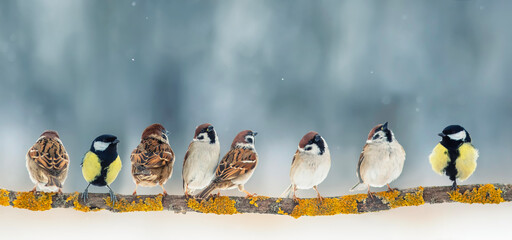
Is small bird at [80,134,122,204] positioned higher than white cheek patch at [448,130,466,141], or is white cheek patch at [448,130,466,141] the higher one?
white cheek patch at [448,130,466,141]

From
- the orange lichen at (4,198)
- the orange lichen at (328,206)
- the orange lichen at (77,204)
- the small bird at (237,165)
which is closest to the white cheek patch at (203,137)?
the small bird at (237,165)

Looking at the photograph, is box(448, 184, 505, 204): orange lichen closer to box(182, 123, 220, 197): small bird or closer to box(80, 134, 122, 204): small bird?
box(182, 123, 220, 197): small bird

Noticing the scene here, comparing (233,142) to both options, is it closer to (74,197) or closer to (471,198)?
(74,197)

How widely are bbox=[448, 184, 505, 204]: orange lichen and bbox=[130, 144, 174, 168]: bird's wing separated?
2.16 m

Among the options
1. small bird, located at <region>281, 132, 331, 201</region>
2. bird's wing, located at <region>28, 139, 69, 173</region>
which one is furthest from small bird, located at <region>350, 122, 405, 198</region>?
bird's wing, located at <region>28, 139, 69, 173</region>

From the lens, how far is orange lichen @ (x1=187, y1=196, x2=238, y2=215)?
3.68m

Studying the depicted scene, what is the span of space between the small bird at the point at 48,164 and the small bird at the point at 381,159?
2361 mm

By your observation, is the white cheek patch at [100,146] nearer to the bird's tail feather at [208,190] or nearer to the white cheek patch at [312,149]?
the bird's tail feather at [208,190]

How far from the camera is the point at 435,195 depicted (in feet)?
11.5

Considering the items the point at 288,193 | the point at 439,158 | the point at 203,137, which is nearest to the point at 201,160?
the point at 203,137

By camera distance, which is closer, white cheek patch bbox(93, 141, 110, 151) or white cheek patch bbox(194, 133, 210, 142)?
white cheek patch bbox(93, 141, 110, 151)

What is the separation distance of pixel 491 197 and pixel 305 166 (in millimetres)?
1321

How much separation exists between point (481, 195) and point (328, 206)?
108 cm

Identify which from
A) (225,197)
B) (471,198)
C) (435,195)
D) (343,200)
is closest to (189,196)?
(225,197)
